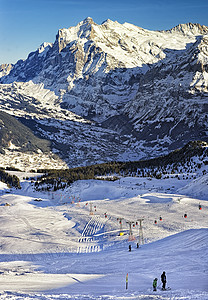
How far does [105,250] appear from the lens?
165 feet

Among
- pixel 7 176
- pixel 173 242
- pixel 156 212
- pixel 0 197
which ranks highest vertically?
pixel 7 176

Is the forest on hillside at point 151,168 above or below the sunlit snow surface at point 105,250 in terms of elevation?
above

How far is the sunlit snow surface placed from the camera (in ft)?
98.6

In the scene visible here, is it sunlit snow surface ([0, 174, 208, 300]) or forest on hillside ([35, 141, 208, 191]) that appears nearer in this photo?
sunlit snow surface ([0, 174, 208, 300])

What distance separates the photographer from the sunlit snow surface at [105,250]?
30.0 metres

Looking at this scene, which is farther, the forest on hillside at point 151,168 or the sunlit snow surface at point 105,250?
the forest on hillside at point 151,168

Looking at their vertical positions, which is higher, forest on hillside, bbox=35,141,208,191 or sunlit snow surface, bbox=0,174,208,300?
forest on hillside, bbox=35,141,208,191

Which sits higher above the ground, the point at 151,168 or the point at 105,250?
the point at 151,168

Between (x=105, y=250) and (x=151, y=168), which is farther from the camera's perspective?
(x=151, y=168)

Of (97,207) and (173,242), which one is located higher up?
(97,207)

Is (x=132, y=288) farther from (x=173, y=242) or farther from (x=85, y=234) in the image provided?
(x=85, y=234)

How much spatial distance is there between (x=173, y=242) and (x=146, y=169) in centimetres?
10419

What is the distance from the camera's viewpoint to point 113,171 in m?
160

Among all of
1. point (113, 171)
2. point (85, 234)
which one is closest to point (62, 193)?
point (113, 171)
